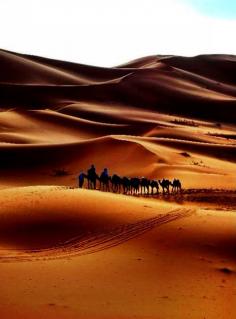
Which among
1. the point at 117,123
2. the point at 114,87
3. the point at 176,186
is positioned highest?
the point at 114,87

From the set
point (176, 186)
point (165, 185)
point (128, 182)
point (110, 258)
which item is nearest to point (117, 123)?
point (176, 186)

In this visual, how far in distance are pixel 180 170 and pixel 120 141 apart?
512 centimetres

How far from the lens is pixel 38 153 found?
25844mm

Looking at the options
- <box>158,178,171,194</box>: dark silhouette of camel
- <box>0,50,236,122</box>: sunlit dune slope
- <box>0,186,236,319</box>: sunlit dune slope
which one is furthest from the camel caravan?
<box>0,50,236,122</box>: sunlit dune slope

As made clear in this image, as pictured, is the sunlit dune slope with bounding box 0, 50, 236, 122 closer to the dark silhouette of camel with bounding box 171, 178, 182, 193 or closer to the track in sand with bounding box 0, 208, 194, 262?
the dark silhouette of camel with bounding box 171, 178, 182, 193

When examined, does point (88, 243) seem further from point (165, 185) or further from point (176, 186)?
point (176, 186)

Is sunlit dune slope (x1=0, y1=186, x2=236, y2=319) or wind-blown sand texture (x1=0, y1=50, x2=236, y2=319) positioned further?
wind-blown sand texture (x1=0, y1=50, x2=236, y2=319)

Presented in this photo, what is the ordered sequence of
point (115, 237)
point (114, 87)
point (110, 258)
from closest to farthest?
1. point (110, 258)
2. point (115, 237)
3. point (114, 87)

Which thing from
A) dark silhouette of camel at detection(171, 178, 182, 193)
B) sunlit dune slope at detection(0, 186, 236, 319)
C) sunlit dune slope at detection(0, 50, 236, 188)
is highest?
sunlit dune slope at detection(0, 50, 236, 188)

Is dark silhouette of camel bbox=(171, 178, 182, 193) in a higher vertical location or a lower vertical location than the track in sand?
higher

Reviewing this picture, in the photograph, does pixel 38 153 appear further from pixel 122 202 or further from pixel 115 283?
pixel 115 283

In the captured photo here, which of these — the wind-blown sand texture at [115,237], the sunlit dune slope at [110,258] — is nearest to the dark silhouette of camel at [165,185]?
the wind-blown sand texture at [115,237]

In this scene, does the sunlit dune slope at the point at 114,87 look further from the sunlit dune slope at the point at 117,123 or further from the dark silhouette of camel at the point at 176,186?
the dark silhouette of camel at the point at 176,186

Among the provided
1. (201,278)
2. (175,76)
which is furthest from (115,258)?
(175,76)
